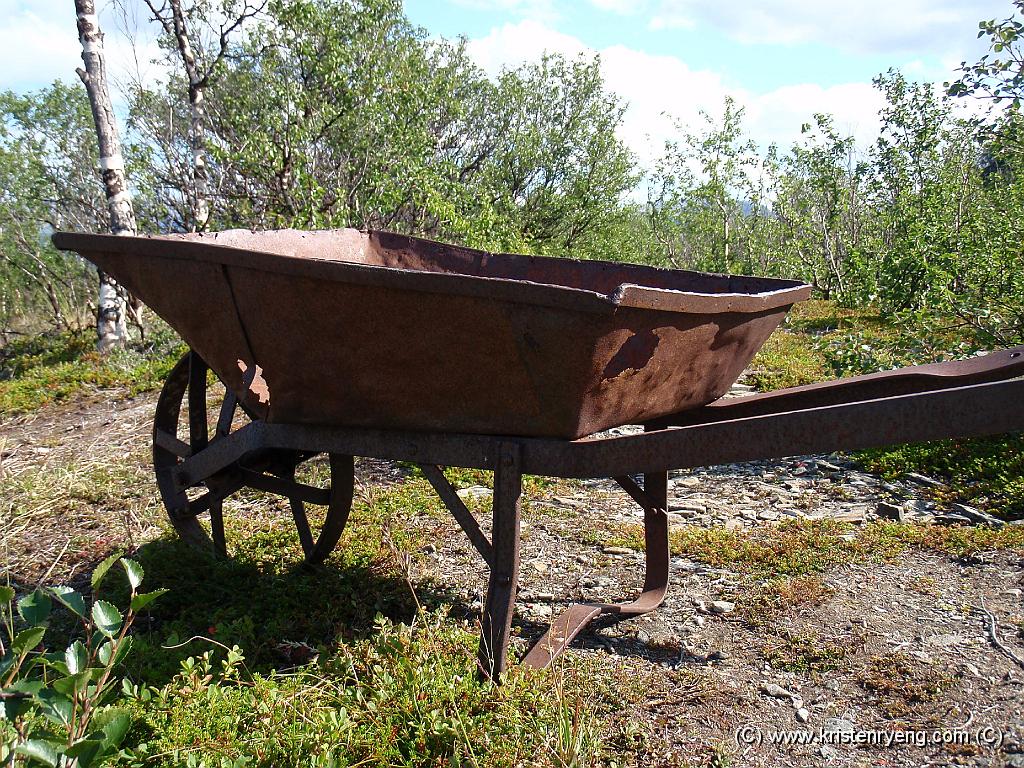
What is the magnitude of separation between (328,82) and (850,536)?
7.61m

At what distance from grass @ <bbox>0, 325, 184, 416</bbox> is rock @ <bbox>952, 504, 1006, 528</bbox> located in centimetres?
641

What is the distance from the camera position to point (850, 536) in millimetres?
3703

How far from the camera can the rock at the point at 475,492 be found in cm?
432

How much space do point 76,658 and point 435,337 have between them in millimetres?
1194

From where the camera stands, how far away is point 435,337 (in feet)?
7.47

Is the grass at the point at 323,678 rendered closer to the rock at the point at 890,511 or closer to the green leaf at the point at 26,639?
the green leaf at the point at 26,639

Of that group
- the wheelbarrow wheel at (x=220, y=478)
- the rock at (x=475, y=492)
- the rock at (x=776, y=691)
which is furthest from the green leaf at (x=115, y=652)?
the rock at (x=475, y=492)

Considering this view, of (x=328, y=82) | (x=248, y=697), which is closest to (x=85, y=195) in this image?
(x=328, y=82)

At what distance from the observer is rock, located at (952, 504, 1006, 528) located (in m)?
3.78

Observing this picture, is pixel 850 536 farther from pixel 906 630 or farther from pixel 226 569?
pixel 226 569

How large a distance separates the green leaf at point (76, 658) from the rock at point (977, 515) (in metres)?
3.87

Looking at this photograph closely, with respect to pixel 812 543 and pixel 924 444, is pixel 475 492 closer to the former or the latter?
pixel 812 543

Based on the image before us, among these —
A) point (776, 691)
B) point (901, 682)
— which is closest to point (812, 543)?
point (901, 682)

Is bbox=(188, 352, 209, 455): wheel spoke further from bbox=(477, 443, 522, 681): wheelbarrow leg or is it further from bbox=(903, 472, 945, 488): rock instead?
bbox=(903, 472, 945, 488): rock
